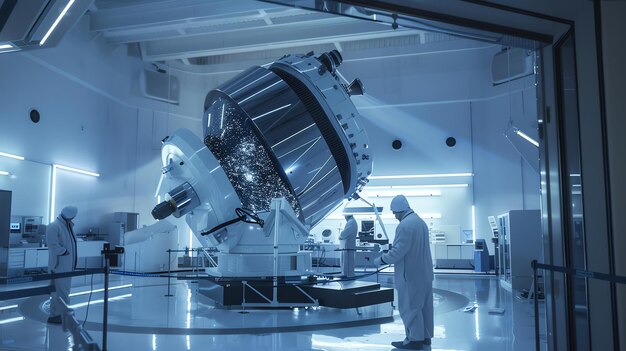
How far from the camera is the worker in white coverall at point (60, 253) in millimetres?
6336

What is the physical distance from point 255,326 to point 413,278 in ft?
6.48

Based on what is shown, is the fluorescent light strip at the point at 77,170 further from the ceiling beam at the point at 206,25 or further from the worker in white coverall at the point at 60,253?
the worker in white coverall at the point at 60,253

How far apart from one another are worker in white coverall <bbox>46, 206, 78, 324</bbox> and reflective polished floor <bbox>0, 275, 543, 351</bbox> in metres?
0.34

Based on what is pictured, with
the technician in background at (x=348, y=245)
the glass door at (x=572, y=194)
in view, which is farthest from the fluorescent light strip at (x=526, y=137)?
the glass door at (x=572, y=194)

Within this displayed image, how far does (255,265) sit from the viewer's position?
23.0 ft

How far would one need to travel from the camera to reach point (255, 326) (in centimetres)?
594

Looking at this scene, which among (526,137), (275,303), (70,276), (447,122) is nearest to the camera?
(70,276)

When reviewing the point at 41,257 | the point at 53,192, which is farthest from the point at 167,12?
the point at 41,257

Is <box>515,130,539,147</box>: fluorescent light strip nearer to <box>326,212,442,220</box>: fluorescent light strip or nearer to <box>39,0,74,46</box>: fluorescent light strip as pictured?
<box>326,212,442,220</box>: fluorescent light strip

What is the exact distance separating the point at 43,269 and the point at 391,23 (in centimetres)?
1051

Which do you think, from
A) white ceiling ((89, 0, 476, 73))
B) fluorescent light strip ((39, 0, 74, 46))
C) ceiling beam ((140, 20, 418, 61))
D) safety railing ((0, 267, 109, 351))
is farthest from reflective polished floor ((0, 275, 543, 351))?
ceiling beam ((140, 20, 418, 61))

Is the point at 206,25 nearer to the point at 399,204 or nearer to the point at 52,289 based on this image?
the point at 399,204

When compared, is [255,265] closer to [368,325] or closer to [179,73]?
[368,325]

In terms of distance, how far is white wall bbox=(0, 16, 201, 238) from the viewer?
11.0 meters
